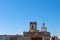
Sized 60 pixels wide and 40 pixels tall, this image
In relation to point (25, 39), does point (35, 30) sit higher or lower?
higher

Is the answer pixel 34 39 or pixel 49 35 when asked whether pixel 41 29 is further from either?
pixel 34 39

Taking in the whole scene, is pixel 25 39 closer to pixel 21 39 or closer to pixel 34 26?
pixel 21 39

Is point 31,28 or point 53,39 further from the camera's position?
point 31,28

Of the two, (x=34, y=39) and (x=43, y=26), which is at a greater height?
(x=43, y=26)

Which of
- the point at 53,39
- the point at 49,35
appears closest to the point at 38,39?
the point at 53,39

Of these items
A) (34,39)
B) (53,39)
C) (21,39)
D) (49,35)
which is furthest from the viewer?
(49,35)

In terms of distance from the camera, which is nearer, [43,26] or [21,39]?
[21,39]

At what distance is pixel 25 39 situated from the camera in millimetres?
29594

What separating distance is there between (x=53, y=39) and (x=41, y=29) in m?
7.44

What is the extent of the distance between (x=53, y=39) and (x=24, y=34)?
8.74m

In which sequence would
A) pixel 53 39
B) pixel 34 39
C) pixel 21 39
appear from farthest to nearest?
pixel 53 39 < pixel 34 39 < pixel 21 39

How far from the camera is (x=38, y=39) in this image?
34.7 metres

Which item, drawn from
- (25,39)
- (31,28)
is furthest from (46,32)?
(25,39)

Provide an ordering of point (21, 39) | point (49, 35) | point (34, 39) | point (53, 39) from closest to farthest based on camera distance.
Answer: point (21, 39) < point (34, 39) < point (53, 39) < point (49, 35)
